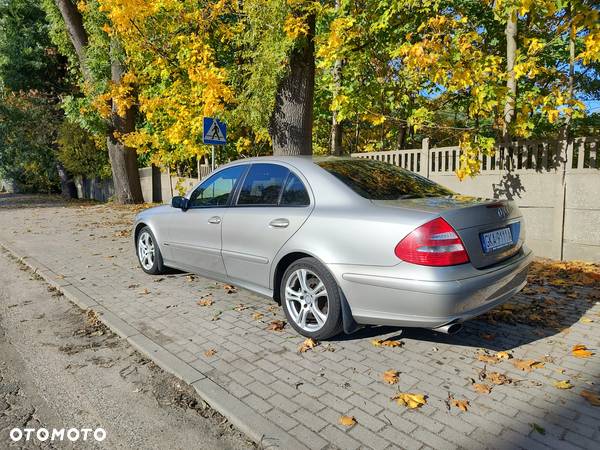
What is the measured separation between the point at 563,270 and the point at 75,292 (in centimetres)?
642

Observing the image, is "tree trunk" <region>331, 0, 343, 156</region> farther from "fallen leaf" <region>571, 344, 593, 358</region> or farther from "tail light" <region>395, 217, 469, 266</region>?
"fallen leaf" <region>571, 344, 593, 358</region>

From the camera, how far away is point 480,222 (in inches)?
133

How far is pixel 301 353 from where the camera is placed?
3.66 m

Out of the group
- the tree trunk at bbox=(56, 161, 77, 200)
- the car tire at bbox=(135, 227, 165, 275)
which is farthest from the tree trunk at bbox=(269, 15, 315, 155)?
the tree trunk at bbox=(56, 161, 77, 200)

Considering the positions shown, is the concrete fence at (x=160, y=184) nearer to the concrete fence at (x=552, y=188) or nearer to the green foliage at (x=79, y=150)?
the green foliage at (x=79, y=150)

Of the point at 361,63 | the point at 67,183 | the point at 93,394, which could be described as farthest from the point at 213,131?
the point at 67,183

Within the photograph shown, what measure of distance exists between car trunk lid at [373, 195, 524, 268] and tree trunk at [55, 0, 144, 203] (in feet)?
46.0

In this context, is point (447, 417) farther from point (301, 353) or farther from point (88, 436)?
point (88, 436)

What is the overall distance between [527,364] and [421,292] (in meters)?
1.09

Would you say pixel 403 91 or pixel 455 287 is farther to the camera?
pixel 403 91

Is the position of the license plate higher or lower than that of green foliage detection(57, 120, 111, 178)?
lower

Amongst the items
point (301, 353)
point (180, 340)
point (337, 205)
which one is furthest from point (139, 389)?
point (337, 205)

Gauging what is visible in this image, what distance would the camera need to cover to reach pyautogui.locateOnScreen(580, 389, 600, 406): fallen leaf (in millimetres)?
2854

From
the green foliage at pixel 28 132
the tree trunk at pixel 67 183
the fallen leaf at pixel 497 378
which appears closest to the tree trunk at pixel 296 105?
the fallen leaf at pixel 497 378
